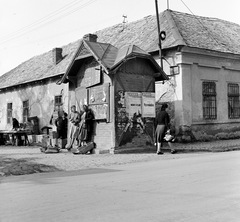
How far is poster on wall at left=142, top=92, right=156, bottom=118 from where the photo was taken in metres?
15.4

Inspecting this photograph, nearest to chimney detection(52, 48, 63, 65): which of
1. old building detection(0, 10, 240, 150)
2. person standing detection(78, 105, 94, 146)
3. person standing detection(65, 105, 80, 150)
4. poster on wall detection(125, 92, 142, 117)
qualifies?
old building detection(0, 10, 240, 150)

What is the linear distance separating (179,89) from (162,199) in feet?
43.2

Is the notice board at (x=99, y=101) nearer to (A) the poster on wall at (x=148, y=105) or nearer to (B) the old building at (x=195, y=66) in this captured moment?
(B) the old building at (x=195, y=66)

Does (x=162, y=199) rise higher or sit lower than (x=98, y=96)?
lower

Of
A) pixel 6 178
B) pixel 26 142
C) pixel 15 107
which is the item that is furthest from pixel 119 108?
pixel 15 107

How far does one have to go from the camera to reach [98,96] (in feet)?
50.5

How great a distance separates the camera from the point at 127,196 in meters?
5.98

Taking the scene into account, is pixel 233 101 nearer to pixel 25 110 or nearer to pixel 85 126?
pixel 85 126

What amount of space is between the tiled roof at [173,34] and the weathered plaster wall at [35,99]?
821mm

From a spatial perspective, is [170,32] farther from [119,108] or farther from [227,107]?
[119,108]

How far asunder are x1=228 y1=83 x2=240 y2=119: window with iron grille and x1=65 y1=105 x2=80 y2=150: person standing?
9.25 m

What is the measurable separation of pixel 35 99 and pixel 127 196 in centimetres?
2356

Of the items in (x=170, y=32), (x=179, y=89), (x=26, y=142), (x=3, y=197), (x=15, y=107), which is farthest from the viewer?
(x=15, y=107)

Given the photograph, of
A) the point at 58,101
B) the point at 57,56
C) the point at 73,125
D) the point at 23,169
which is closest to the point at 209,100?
the point at 73,125
